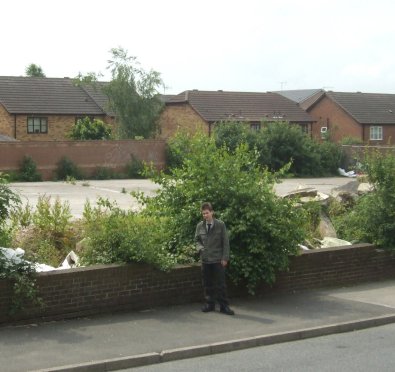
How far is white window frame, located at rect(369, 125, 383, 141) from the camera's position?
73812 millimetres

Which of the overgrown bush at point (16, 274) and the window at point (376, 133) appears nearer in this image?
the overgrown bush at point (16, 274)

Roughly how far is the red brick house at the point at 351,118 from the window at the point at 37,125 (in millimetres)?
25590

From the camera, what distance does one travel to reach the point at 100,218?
512 inches

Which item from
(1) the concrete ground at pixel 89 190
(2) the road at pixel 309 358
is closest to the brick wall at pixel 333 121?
(1) the concrete ground at pixel 89 190

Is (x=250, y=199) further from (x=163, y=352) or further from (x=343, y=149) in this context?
(x=343, y=149)

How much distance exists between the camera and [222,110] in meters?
68.3

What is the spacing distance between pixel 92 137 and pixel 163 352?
158 ft

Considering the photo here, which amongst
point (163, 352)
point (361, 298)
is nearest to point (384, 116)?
point (361, 298)

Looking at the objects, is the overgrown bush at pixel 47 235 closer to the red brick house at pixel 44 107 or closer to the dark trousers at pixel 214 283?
the dark trousers at pixel 214 283

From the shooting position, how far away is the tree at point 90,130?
186ft

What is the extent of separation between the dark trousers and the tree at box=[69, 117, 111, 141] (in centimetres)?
4550

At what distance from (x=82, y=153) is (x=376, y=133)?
119 feet

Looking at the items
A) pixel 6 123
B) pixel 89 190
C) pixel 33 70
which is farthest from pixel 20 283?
pixel 33 70

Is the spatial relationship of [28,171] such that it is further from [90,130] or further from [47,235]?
[47,235]
